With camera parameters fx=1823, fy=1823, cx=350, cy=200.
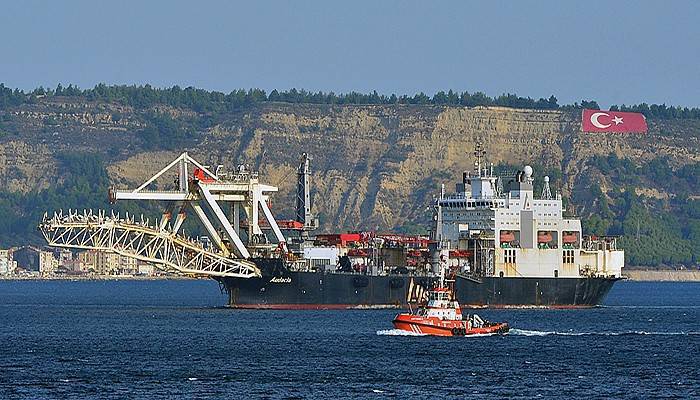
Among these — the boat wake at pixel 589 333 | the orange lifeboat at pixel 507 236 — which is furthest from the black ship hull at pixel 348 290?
the boat wake at pixel 589 333

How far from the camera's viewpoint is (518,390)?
68.4 m

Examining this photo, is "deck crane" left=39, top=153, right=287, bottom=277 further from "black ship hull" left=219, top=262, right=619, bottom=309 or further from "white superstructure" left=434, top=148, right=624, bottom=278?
"white superstructure" left=434, top=148, right=624, bottom=278

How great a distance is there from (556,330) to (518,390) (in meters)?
30.6

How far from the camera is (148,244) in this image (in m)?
113

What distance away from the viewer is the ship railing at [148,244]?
11081cm

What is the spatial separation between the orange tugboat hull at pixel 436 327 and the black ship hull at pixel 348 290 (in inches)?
868

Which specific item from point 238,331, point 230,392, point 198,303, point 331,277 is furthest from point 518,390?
point 198,303

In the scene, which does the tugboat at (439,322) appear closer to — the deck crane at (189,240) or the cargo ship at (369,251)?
the cargo ship at (369,251)

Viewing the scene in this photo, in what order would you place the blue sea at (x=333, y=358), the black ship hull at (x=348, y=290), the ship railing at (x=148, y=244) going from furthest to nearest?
the black ship hull at (x=348, y=290), the ship railing at (x=148, y=244), the blue sea at (x=333, y=358)

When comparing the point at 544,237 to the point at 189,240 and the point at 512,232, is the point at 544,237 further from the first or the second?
the point at 189,240

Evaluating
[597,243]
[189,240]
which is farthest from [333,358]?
[597,243]

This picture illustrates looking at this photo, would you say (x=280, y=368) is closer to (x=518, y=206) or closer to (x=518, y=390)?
(x=518, y=390)

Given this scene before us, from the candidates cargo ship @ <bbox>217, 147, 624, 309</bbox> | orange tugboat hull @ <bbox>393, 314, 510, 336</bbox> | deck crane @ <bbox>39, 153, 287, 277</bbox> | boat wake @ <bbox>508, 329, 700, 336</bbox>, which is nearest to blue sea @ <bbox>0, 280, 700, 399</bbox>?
boat wake @ <bbox>508, 329, 700, 336</bbox>

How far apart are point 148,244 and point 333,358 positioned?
34644 mm
